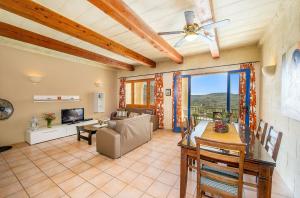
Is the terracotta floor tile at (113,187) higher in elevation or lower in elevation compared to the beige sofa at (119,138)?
lower

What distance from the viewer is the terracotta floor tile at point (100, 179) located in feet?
6.80

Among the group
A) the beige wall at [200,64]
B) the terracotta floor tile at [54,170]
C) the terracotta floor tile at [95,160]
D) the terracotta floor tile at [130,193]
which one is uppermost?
the beige wall at [200,64]

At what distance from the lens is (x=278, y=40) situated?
7.89 ft

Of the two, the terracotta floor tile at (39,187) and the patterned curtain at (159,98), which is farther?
the patterned curtain at (159,98)

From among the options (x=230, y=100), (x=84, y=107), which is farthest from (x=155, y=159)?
(x=84, y=107)

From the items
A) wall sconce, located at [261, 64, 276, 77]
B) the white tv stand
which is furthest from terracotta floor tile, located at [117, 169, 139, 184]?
wall sconce, located at [261, 64, 276, 77]

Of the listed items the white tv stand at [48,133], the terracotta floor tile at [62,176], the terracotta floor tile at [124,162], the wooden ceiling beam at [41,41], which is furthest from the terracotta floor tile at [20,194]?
the wooden ceiling beam at [41,41]

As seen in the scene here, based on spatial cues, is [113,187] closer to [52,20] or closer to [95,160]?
[95,160]

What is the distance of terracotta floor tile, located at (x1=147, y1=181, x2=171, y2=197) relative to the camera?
187 cm

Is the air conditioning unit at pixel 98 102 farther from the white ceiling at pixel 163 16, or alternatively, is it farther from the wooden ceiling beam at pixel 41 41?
the white ceiling at pixel 163 16

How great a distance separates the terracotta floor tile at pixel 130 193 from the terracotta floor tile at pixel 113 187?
7 cm

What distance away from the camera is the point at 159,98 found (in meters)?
5.47

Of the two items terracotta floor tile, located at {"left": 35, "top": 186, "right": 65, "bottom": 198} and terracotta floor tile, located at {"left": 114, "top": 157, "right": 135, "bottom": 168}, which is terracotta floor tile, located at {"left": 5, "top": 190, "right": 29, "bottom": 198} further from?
terracotta floor tile, located at {"left": 114, "top": 157, "right": 135, "bottom": 168}

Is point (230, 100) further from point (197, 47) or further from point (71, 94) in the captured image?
point (71, 94)
